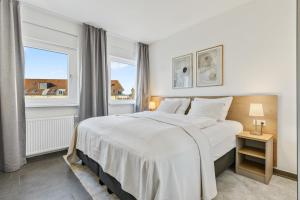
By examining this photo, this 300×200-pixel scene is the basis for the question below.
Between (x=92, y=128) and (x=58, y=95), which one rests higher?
(x=58, y=95)

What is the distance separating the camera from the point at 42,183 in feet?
6.10

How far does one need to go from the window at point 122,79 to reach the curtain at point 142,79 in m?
0.16

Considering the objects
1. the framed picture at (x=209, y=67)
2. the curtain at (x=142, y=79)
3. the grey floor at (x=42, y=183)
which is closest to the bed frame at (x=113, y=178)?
the grey floor at (x=42, y=183)

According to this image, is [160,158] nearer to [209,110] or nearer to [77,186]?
[77,186]

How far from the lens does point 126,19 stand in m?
2.96

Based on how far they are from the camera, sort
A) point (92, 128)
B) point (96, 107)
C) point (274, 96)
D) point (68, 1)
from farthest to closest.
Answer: point (96, 107)
point (68, 1)
point (274, 96)
point (92, 128)

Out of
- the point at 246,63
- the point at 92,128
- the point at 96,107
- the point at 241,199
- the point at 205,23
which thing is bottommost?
the point at 241,199

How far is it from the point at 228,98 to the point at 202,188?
169 centimetres

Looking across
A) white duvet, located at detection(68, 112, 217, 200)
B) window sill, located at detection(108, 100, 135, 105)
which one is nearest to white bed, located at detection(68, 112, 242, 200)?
white duvet, located at detection(68, 112, 217, 200)

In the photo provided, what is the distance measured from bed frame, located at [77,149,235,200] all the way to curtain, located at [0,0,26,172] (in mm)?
947

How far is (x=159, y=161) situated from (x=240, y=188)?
136 centimetres

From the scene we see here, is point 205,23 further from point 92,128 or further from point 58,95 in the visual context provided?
point 58,95

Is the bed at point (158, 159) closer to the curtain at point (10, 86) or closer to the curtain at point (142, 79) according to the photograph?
the curtain at point (10, 86)

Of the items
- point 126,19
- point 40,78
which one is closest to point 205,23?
point 126,19
